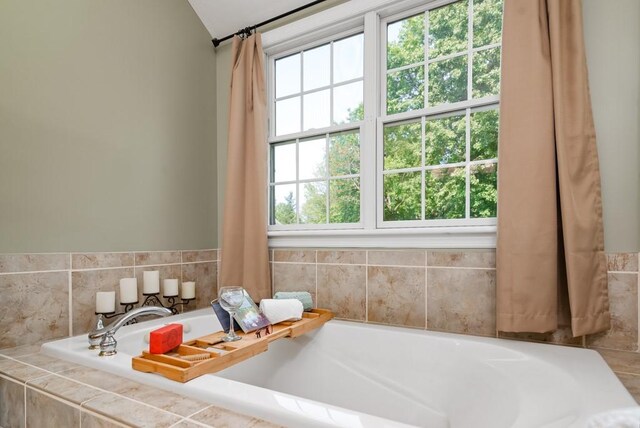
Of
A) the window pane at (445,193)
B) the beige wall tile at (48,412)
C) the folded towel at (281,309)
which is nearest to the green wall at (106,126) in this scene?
the beige wall tile at (48,412)

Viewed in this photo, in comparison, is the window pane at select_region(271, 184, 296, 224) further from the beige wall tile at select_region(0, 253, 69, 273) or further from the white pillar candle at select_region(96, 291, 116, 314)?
the beige wall tile at select_region(0, 253, 69, 273)

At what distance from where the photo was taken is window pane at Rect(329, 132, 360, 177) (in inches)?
87.0

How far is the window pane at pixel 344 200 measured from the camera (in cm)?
219

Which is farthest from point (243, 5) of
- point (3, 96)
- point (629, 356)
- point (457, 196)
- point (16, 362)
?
point (629, 356)

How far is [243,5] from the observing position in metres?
2.44

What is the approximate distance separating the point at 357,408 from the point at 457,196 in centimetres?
113

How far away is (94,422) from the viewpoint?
980mm

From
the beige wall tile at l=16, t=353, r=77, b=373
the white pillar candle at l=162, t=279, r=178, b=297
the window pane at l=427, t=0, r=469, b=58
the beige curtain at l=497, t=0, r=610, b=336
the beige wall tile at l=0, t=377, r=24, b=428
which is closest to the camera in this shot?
the beige wall tile at l=0, t=377, r=24, b=428

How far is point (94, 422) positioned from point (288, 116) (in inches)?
78.2

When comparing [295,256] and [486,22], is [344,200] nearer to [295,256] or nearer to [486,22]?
[295,256]

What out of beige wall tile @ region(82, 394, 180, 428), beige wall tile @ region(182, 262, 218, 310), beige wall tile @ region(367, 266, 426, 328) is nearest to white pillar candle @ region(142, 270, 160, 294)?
beige wall tile @ region(182, 262, 218, 310)

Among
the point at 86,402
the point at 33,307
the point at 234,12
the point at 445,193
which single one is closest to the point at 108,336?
the point at 86,402

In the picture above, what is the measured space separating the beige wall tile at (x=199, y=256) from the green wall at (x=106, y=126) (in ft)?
0.16

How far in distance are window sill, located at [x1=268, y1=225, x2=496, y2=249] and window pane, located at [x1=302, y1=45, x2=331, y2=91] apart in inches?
38.1
